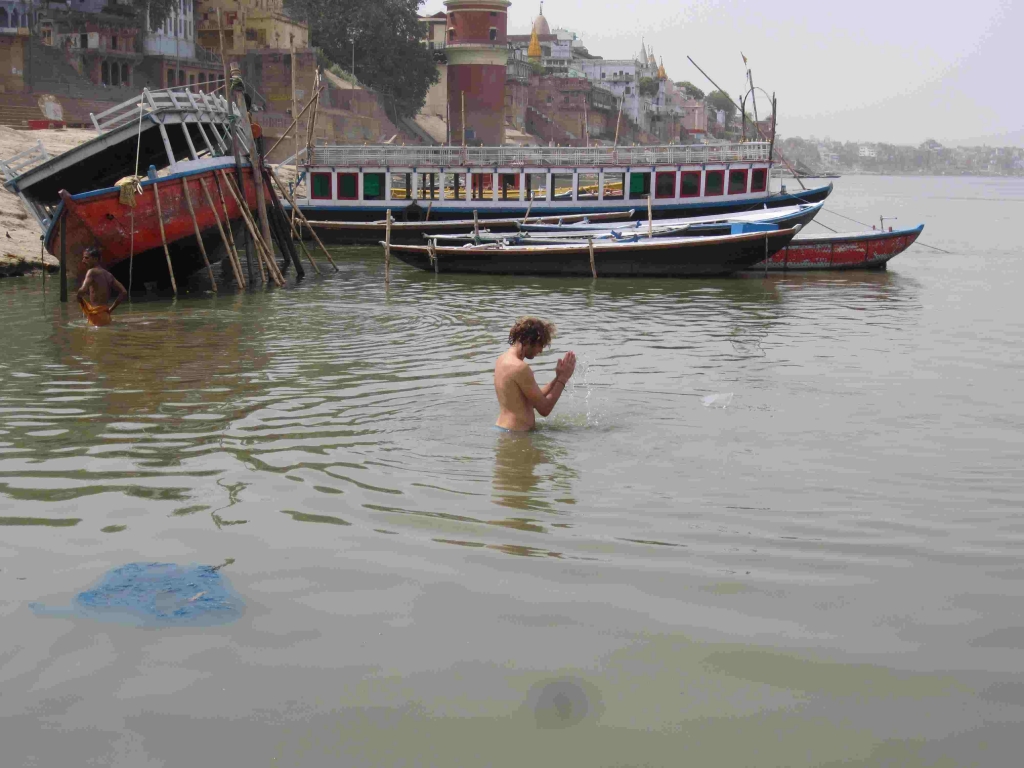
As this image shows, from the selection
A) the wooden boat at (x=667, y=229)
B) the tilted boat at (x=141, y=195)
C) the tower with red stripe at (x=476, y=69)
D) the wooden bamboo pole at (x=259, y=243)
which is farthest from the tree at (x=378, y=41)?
the wooden bamboo pole at (x=259, y=243)

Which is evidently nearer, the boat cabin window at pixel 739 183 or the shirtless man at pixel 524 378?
the shirtless man at pixel 524 378

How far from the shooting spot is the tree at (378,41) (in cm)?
7019

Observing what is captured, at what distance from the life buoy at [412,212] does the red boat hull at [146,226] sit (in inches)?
401

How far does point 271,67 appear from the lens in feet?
204

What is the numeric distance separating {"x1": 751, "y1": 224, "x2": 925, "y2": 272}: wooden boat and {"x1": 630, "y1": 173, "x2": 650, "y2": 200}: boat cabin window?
253 inches

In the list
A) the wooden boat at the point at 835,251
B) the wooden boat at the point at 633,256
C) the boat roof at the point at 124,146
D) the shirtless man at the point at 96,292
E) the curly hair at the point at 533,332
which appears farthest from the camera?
the wooden boat at the point at 835,251

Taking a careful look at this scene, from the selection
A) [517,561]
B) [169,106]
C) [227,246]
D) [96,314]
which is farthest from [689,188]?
[517,561]

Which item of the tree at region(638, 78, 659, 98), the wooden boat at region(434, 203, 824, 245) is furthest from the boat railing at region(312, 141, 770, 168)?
the tree at region(638, 78, 659, 98)

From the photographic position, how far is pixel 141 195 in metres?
19.2

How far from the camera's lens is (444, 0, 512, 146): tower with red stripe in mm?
72688

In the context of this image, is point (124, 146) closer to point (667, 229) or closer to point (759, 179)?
point (667, 229)

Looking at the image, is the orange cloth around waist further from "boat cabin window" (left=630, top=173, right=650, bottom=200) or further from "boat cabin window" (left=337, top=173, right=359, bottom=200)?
"boat cabin window" (left=630, top=173, right=650, bottom=200)

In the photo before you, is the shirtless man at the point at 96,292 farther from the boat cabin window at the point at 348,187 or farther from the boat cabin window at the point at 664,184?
the boat cabin window at the point at 664,184

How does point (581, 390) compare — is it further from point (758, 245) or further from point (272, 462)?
point (758, 245)
